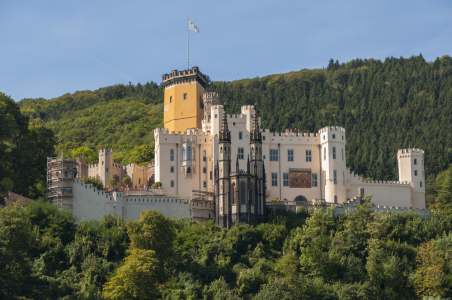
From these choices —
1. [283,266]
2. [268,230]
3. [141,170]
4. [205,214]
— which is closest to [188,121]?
[141,170]

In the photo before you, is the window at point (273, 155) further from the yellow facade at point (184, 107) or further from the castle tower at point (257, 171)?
the yellow facade at point (184, 107)

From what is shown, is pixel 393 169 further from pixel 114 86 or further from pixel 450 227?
pixel 114 86

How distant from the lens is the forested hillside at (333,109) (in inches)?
4540

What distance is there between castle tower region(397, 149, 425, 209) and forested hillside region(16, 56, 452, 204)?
23336mm

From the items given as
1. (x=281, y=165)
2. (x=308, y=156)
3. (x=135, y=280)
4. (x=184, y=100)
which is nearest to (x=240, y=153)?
(x=281, y=165)

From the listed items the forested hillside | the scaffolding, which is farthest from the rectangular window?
the forested hillside

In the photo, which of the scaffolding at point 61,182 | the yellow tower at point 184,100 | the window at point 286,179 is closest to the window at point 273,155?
the window at point 286,179

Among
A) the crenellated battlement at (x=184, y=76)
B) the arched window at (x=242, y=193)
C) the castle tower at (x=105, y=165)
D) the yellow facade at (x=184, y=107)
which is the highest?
the crenellated battlement at (x=184, y=76)

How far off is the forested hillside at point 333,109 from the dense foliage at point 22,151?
3089 cm

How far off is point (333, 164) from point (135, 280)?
94.5 ft

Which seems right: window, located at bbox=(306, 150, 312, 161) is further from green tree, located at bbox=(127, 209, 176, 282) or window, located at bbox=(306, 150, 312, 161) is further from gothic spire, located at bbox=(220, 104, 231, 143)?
green tree, located at bbox=(127, 209, 176, 282)

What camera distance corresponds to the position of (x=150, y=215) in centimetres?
6203

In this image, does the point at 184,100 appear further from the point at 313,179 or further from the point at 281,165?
the point at 313,179

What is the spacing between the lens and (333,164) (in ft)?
256
